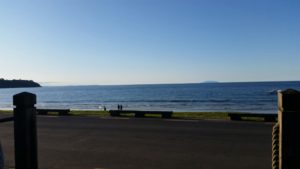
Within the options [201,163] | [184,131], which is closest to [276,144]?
[201,163]

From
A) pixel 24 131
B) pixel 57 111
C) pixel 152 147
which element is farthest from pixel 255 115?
pixel 24 131

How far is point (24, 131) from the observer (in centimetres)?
475

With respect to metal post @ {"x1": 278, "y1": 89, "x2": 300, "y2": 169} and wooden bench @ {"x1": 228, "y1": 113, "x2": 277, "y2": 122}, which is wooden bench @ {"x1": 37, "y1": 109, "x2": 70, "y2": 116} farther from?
metal post @ {"x1": 278, "y1": 89, "x2": 300, "y2": 169}

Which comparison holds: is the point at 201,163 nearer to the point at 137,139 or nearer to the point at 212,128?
the point at 137,139

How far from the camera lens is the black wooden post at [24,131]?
4.76 m

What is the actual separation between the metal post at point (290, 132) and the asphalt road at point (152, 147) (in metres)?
5.02

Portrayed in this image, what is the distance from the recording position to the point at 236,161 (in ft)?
30.5

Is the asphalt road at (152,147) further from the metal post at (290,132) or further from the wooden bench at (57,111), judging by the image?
the wooden bench at (57,111)

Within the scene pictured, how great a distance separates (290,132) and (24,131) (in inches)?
119

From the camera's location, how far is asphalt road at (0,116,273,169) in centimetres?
909

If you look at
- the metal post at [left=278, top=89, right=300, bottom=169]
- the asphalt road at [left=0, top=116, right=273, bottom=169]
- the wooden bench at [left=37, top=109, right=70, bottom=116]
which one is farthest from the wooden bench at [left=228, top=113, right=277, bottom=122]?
the metal post at [left=278, top=89, right=300, bottom=169]

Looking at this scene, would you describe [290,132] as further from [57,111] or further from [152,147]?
[57,111]

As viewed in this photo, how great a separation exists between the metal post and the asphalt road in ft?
16.5

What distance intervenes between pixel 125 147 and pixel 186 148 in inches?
69.4
